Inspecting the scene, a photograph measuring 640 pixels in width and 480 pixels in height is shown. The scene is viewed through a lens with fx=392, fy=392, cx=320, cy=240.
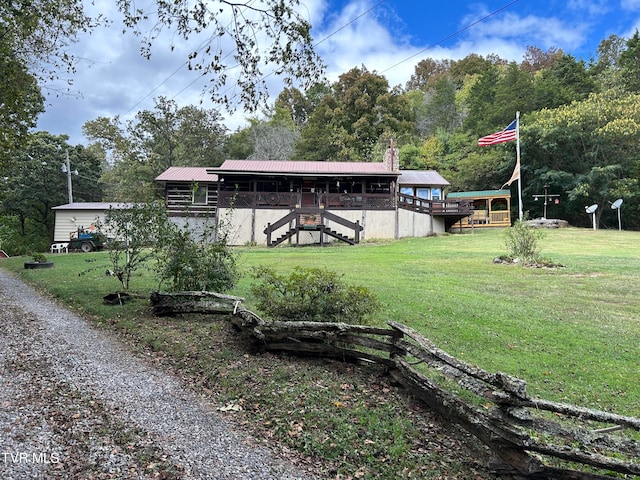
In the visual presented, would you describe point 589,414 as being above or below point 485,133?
below

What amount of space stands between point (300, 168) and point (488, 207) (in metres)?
18.7

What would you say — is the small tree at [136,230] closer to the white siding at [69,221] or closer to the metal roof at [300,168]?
the metal roof at [300,168]

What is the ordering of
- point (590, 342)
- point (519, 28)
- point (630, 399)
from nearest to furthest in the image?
1. point (630, 399)
2. point (590, 342)
3. point (519, 28)

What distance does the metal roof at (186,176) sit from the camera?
2759 cm

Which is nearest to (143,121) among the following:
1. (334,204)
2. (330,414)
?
(334,204)

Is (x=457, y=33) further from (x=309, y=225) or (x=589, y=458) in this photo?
(x=309, y=225)

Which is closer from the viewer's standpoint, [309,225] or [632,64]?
[309,225]

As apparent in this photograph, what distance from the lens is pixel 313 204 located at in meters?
27.3

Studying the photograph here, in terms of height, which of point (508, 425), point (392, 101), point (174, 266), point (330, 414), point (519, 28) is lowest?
point (330, 414)

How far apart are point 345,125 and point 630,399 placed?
42963mm

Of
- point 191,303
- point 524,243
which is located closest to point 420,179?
point 524,243

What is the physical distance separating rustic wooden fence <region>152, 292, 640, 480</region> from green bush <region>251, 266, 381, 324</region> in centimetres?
36

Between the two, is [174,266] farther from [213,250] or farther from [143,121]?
[143,121]

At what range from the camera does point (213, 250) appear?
7.45m
